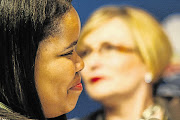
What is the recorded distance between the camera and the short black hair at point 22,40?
0.49 metres

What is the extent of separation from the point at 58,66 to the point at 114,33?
→ 580mm

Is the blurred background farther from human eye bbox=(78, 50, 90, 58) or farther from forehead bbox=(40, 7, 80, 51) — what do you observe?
forehead bbox=(40, 7, 80, 51)

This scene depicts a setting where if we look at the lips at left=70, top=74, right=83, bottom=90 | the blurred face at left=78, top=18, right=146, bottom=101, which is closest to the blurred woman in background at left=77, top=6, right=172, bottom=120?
the blurred face at left=78, top=18, right=146, bottom=101

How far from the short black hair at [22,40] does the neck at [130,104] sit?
67 cm

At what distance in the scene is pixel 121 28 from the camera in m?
1.09

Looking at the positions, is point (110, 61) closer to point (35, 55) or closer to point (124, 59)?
point (124, 59)

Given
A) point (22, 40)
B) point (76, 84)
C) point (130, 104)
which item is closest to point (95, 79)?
point (130, 104)

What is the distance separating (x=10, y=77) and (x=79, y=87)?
15 centimetres

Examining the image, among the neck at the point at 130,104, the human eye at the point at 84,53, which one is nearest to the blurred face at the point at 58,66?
the human eye at the point at 84,53

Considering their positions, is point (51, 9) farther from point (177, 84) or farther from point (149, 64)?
point (177, 84)

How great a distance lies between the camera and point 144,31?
3.61ft

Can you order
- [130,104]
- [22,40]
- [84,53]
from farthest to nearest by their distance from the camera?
[130,104], [84,53], [22,40]

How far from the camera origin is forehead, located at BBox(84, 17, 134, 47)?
3.54 feet

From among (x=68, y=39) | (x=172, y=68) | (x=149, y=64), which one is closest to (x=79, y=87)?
(x=68, y=39)
